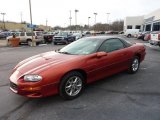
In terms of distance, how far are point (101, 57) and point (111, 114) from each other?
5.98 ft

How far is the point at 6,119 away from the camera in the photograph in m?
3.79

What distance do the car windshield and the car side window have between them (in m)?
0.19

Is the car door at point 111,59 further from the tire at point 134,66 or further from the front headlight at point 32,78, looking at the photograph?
the front headlight at point 32,78

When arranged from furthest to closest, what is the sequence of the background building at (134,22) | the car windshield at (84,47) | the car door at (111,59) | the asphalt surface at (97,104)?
1. the background building at (134,22)
2. the car windshield at (84,47)
3. the car door at (111,59)
4. the asphalt surface at (97,104)

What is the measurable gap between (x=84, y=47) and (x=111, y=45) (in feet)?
2.91

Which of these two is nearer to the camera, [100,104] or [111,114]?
[111,114]

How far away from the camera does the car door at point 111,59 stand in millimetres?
5294

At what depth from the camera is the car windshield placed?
542 centimetres

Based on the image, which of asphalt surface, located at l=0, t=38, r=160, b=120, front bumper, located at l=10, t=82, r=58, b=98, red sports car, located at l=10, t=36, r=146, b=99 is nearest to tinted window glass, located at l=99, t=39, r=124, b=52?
red sports car, located at l=10, t=36, r=146, b=99

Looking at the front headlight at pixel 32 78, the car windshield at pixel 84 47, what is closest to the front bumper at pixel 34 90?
the front headlight at pixel 32 78

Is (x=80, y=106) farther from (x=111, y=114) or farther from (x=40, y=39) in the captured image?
(x=40, y=39)

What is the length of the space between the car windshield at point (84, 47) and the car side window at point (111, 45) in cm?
19

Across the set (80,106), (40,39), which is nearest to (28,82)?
(80,106)

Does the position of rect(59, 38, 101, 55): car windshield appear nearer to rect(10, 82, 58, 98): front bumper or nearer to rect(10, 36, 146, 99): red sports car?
rect(10, 36, 146, 99): red sports car
